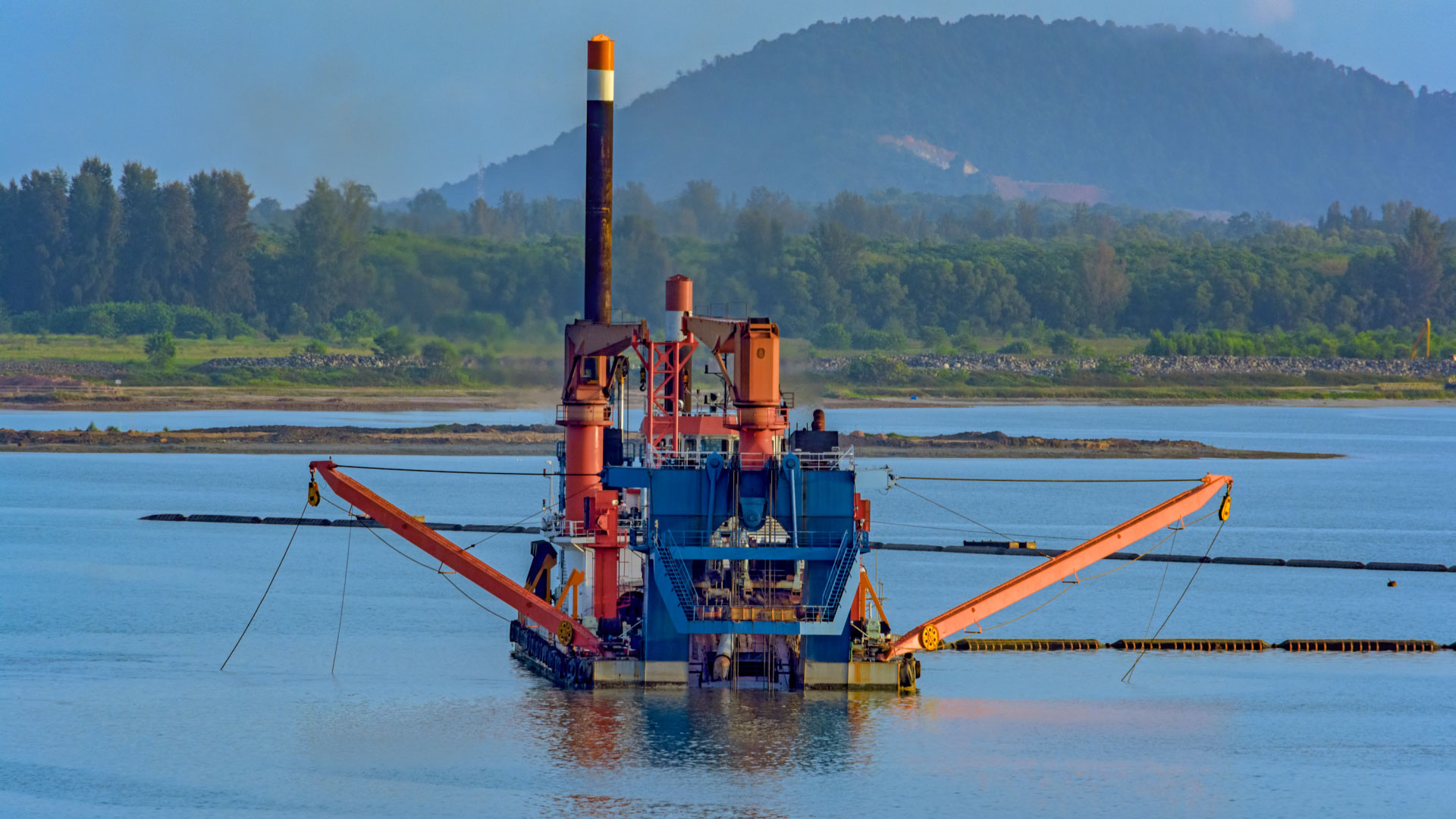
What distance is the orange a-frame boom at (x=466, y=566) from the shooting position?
180 ft

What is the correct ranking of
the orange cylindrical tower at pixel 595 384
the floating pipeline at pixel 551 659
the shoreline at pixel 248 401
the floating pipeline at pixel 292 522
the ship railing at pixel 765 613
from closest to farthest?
1. the ship railing at pixel 765 613
2. the floating pipeline at pixel 551 659
3. the orange cylindrical tower at pixel 595 384
4. the floating pipeline at pixel 292 522
5. the shoreline at pixel 248 401

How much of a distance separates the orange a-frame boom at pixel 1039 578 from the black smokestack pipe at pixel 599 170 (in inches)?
784

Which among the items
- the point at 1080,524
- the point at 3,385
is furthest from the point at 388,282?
the point at 3,385

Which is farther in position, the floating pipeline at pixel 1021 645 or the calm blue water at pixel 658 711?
the floating pipeline at pixel 1021 645

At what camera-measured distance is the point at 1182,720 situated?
5550cm

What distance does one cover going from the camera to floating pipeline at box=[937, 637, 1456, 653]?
6619cm

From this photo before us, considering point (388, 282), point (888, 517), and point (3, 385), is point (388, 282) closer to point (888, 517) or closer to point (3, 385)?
point (888, 517)

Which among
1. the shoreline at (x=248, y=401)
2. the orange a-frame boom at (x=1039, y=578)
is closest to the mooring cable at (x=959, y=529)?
the orange a-frame boom at (x=1039, y=578)

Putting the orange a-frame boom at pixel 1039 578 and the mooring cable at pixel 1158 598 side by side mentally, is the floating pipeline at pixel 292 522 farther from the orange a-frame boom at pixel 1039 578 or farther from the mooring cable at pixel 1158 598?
the orange a-frame boom at pixel 1039 578

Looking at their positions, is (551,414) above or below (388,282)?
below

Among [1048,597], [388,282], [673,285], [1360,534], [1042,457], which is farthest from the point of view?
[1042,457]

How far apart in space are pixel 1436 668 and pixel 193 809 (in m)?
43.2

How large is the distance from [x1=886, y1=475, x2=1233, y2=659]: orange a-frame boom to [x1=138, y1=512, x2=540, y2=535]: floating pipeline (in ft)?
149

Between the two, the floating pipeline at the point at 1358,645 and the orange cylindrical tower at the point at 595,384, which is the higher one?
the orange cylindrical tower at the point at 595,384
